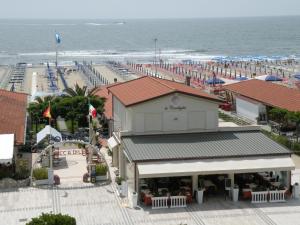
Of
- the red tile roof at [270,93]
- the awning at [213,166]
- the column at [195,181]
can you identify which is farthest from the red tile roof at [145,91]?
the red tile roof at [270,93]

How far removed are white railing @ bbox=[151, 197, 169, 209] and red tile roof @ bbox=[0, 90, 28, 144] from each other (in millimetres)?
7942

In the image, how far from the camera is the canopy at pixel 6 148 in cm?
2231

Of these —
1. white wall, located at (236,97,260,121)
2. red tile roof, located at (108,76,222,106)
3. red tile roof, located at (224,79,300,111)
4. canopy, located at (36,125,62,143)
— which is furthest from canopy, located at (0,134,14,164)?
white wall, located at (236,97,260,121)

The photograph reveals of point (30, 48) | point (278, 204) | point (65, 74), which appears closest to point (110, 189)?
point (278, 204)

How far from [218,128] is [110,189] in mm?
→ 5108

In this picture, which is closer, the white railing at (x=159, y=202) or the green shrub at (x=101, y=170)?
the white railing at (x=159, y=202)

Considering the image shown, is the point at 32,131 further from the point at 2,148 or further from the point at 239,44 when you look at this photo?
the point at 239,44

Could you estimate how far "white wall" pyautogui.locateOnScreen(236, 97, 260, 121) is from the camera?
123 feet

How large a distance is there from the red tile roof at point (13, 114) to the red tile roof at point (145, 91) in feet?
15.6

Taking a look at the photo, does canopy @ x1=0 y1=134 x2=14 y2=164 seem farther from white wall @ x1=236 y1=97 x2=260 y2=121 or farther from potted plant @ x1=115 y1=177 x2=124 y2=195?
white wall @ x1=236 y1=97 x2=260 y2=121

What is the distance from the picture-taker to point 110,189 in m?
22.9

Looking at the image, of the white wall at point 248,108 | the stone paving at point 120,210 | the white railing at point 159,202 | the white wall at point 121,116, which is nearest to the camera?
the stone paving at point 120,210

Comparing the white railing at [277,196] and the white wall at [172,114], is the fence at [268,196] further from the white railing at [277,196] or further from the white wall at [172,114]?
the white wall at [172,114]

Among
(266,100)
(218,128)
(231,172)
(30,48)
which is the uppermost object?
(30,48)
